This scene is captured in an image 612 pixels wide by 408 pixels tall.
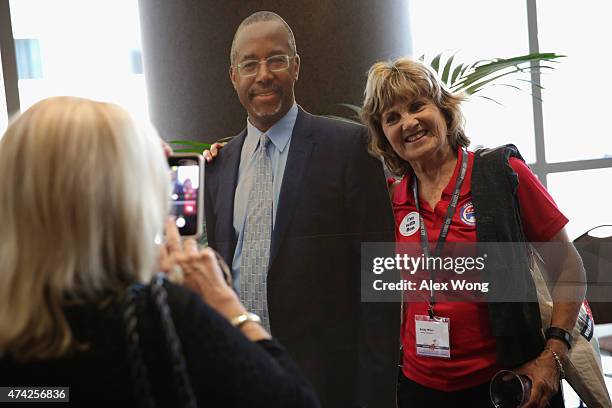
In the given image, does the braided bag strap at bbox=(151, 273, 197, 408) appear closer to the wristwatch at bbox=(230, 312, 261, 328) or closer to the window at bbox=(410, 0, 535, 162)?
the wristwatch at bbox=(230, 312, 261, 328)

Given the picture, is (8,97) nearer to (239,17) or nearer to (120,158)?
(239,17)

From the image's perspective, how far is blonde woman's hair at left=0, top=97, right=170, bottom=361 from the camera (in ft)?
3.10

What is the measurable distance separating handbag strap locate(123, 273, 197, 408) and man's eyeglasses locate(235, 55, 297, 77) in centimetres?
101

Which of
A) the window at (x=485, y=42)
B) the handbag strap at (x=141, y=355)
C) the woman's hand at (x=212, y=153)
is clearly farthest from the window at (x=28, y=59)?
the handbag strap at (x=141, y=355)

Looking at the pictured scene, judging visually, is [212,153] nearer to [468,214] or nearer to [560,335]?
[468,214]

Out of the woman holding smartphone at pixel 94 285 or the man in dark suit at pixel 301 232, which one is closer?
the woman holding smartphone at pixel 94 285

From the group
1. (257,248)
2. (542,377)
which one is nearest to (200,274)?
(257,248)

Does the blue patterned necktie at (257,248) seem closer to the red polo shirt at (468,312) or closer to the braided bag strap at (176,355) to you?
the red polo shirt at (468,312)

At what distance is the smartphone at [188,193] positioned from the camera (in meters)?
1.42

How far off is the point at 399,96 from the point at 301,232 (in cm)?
53

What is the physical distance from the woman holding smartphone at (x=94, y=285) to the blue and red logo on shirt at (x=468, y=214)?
114cm

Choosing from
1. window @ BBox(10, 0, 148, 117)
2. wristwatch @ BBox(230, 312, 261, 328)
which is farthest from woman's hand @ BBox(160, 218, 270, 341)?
window @ BBox(10, 0, 148, 117)

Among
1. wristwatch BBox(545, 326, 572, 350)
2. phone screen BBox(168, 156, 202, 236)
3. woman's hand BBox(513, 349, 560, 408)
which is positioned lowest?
woman's hand BBox(513, 349, 560, 408)

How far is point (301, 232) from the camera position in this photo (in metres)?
1.88
